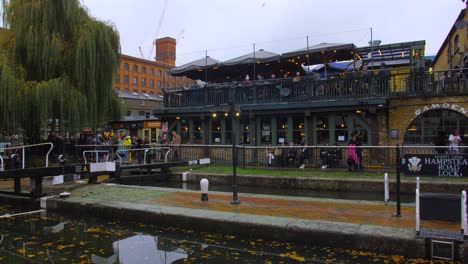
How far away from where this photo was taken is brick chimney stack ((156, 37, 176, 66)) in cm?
11525

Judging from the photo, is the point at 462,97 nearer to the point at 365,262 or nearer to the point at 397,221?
the point at 397,221

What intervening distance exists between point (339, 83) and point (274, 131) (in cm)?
413

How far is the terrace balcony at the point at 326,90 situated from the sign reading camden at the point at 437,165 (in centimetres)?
797

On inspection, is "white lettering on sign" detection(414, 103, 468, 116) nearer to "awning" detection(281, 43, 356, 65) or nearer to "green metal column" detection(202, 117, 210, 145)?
"awning" detection(281, 43, 356, 65)

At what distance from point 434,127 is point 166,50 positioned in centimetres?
10644

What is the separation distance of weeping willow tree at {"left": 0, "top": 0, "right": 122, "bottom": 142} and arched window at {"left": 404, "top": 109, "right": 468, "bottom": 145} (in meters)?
13.6

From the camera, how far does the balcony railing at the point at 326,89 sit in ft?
55.6

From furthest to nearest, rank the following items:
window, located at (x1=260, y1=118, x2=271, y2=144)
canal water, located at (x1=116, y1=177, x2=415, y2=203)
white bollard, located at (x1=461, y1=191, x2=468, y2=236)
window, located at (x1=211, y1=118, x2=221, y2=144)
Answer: window, located at (x1=211, y1=118, x2=221, y2=144)
window, located at (x1=260, y1=118, x2=271, y2=144)
canal water, located at (x1=116, y1=177, x2=415, y2=203)
white bollard, located at (x1=461, y1=191, x2=468, y2=236)

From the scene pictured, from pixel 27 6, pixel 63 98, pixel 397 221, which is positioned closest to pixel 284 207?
pixel 397 221

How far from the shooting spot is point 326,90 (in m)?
18.9

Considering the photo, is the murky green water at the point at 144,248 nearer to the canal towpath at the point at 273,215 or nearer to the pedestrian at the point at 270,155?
the canal towpath at the point at 273,215

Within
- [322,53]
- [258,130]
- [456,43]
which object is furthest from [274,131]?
[456,43]

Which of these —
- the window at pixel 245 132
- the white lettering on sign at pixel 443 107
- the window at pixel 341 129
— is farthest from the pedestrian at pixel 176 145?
the white lettering on sign at pixel 443 107

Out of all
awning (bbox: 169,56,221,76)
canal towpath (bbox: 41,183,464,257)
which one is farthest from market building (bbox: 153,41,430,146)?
canal towpath (bbox: 41,183,464,257)
